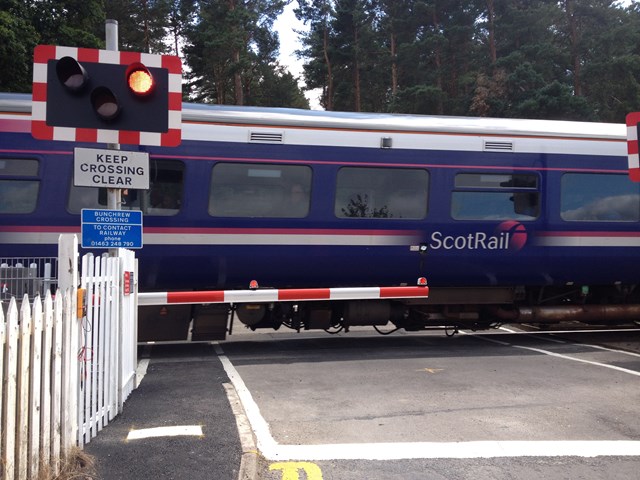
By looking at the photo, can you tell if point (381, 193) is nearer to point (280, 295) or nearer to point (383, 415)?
point (280, 295)

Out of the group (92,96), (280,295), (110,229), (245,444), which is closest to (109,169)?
(110,229)

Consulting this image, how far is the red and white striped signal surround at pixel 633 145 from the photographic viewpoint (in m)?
7.50

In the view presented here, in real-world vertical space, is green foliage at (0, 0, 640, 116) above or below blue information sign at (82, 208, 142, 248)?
above

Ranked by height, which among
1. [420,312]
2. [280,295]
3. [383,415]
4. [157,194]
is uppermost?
[157,194]

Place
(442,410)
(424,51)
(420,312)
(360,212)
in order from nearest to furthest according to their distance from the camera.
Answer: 1. (442,410)
2. (360,212)
3. (420,312)
4. (424,51)

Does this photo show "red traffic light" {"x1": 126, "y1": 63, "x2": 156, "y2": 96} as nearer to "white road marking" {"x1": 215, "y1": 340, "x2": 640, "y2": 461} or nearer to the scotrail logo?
"white road marking" {"x1": 215, "y1": 340, "x2": 640, "y2": 461}

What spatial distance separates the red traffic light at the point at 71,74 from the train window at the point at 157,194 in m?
2.90

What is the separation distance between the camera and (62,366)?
4074 mm

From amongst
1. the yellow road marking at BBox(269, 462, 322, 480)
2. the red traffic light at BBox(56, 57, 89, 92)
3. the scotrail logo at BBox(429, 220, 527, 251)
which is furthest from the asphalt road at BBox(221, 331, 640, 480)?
the red traffic light at BBox(56, 57, 89, 92)

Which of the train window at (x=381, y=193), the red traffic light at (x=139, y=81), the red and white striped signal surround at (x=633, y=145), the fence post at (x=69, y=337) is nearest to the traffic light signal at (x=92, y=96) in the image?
the red traffic light at (x=139, y=81)

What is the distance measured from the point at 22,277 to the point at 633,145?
8.03 meters

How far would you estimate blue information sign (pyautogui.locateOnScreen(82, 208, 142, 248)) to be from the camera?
5.41 m

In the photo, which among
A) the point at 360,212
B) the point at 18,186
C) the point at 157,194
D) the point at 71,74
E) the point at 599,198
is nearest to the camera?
the point at 71,74

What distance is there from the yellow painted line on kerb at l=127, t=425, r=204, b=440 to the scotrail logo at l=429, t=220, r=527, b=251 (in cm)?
526
